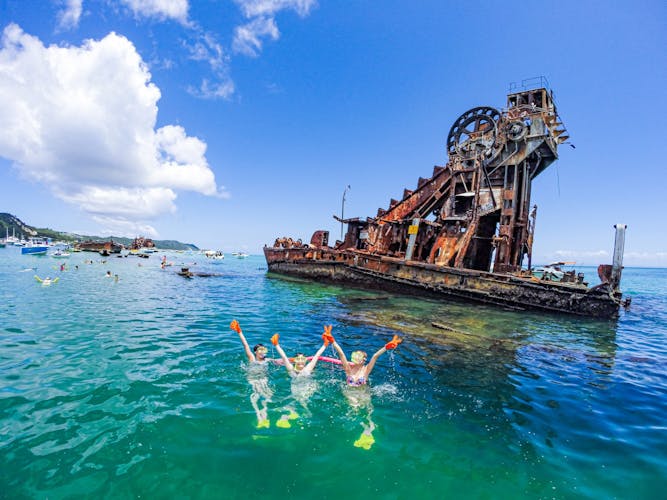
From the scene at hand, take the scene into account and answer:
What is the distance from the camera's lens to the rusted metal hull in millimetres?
15680

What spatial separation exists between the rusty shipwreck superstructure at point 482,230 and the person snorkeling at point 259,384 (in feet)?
46.9

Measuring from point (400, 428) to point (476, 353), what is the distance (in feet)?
16.5

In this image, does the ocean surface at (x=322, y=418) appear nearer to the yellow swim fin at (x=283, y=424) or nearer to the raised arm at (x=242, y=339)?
the yellow swim fin at (x=283, y=424)

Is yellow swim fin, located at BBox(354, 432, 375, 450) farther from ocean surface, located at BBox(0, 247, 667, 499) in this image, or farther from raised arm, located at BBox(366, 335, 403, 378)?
raised arm, located at BBox(366, 335, 403, 378)

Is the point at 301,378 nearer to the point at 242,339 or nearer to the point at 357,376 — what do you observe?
the point at 357,376

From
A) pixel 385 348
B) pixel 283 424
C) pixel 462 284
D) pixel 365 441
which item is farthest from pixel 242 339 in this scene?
pixel 462 284

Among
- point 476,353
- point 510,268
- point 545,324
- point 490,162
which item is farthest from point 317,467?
point 490,162

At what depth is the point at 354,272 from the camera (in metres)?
23.4

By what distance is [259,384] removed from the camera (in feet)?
20.2

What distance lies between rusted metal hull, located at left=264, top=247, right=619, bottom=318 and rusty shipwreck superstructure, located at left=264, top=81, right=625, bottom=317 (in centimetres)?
5

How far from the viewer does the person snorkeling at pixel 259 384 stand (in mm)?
4956

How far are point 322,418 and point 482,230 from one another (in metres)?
20.6

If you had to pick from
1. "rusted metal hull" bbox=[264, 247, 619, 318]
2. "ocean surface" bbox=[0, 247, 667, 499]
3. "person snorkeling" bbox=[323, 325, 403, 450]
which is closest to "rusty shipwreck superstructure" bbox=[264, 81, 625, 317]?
"rusted metal hull" bbox=[264, 247, 619, 318]

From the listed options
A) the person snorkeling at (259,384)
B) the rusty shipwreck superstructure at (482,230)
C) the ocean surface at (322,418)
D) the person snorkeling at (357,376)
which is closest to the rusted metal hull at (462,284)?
the rusty shipwreck superstructure at (482,230)
